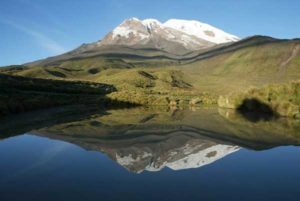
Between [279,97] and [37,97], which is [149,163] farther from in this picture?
[37,97]

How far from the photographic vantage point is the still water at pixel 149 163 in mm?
20562

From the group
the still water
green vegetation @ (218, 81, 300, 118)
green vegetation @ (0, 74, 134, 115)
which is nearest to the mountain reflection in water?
the still water

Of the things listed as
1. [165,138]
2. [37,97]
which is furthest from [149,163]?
[37,97]

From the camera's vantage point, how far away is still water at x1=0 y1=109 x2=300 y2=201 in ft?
67.5

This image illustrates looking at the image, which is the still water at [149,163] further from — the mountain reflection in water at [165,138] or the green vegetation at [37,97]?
the green vegetation at [37,97]

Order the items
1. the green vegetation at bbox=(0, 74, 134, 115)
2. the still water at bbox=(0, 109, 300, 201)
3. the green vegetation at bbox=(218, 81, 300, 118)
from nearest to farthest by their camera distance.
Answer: the still water at bbox=(0, 109, 300, 201), the green vegetation at bbox=(218, 81, 300, 118), the green vegetation at bbox=(0, 74, 134, 115)

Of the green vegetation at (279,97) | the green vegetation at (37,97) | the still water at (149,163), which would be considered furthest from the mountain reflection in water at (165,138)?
the green vegetation at (37,97)

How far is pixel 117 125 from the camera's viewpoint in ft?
177

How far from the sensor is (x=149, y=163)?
28281 mm

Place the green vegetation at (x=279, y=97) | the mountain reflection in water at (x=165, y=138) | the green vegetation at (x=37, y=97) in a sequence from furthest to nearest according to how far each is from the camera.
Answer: the green vegetation at (x=37, y=97)
the green vegetation at (x=279, y=97)
the mountain reflection in water at (x=165, y=138)

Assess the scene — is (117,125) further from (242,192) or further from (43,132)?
(242,192)

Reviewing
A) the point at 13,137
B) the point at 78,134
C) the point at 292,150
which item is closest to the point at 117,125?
the point at 78,134

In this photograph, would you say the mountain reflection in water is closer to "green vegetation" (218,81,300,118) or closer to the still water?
the still water

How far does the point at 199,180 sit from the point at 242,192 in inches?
130
